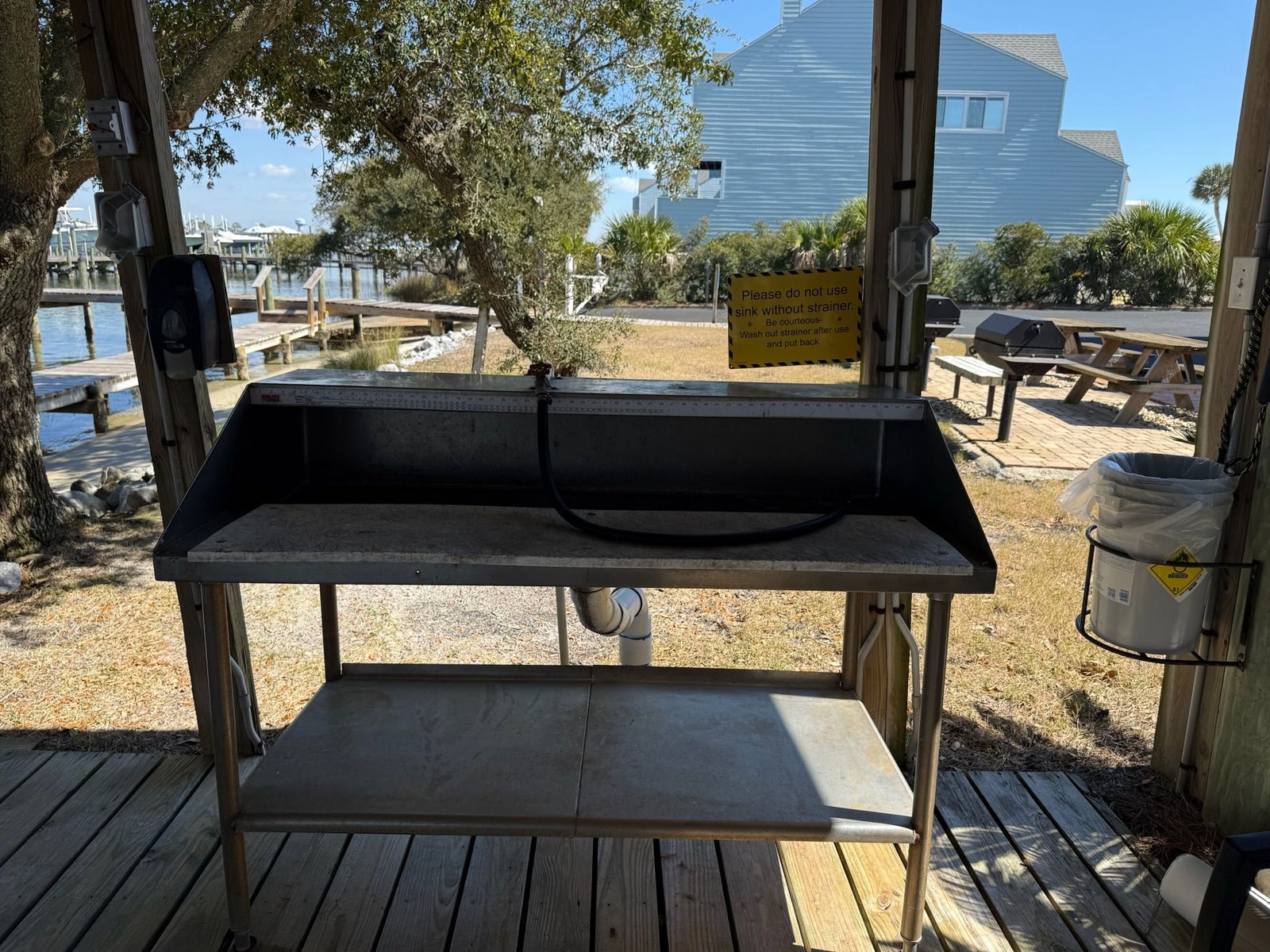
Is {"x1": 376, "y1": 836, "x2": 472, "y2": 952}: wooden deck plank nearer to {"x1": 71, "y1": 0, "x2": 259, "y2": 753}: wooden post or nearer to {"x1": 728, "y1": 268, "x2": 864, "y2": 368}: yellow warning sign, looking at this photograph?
{"x1": 71, "y1": 0, "x2": 259, "y2": 753}: wooden post

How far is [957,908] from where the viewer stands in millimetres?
1880

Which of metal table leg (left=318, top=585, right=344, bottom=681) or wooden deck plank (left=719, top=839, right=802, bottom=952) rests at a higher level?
metal table leg (left=318, top=585, right=344, bottom=681)

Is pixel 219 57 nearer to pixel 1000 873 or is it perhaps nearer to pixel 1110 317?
pixel 1000 873

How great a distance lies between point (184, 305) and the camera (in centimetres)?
196

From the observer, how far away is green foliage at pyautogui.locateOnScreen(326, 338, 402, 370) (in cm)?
1047

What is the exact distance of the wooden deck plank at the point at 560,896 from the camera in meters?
1.77

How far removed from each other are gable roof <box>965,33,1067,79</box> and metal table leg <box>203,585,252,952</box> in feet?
88.6

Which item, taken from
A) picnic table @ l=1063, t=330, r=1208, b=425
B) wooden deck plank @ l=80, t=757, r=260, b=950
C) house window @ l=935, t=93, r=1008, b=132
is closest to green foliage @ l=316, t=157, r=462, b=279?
picnic table @ l=1063, t=330, r=1208, b=425

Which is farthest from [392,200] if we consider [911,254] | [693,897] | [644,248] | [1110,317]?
[1110,317]

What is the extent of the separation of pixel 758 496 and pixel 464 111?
5.36 meters

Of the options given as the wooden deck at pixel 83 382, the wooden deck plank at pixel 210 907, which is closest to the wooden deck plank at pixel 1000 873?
the wooden deck plank at pixel 210 907

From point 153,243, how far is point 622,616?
1.46m

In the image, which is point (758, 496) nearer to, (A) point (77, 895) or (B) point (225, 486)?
(B) point (225, 486)

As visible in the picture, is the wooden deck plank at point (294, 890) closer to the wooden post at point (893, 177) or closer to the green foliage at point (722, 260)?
the wooden post at point (893, 177)
